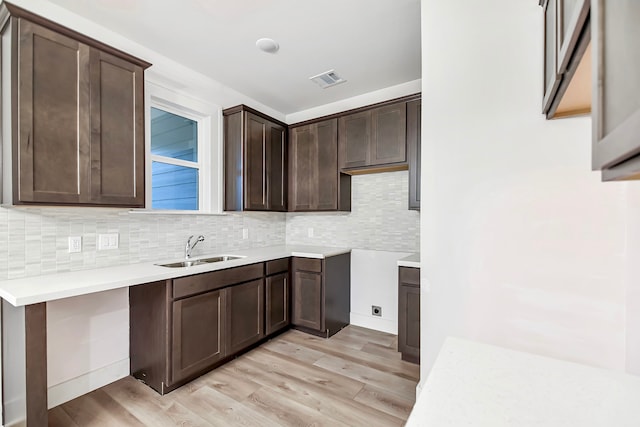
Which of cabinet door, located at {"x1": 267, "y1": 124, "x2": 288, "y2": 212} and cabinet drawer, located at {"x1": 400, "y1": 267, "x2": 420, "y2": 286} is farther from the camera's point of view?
cabinet door, located at {"x1": 267, "y1": 124, "x2": 288, "y2": 212}

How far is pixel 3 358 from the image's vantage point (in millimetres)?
1697

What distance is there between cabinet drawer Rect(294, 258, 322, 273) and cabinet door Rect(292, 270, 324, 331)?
4 centimetres

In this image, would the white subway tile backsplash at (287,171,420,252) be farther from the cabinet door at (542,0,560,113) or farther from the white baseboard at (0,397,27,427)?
the white baseboard at (0,397,27,427)

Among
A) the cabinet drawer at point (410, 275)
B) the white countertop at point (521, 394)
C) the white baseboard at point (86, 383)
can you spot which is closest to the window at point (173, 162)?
the white baseboard at point (86, 383)

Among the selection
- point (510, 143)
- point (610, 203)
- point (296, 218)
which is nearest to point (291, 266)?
point (296, 218)

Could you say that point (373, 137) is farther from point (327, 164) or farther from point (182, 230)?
point (182, 230)

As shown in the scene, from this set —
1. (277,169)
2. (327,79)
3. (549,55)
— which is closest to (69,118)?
(277,169)

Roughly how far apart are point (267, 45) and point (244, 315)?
2313 mm

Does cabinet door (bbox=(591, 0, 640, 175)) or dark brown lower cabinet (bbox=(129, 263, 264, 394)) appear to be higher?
cabinet door (bbox=(591, 0, 640, 175))

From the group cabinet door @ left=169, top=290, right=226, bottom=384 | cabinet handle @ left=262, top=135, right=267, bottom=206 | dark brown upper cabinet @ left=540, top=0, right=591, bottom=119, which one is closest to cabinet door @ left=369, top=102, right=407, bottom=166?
cabinet handle @ left=262, top=135, right=267, bottom=206

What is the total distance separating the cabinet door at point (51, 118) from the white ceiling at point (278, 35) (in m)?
0.53

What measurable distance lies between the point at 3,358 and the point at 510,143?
10.1 feet

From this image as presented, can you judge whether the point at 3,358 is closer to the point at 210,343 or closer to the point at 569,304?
the point at 210,343

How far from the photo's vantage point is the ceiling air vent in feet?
9.23
